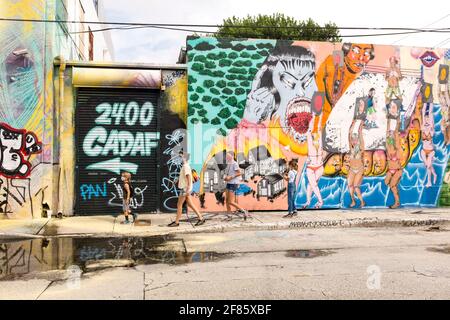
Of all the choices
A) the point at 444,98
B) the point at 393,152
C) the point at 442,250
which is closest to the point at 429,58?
the point at 444,98

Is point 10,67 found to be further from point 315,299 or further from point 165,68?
point 315,299

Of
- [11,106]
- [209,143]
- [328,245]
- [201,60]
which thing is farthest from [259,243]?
[11,106]

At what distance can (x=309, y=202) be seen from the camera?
43.2ft

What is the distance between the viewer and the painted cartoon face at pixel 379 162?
13.5 m

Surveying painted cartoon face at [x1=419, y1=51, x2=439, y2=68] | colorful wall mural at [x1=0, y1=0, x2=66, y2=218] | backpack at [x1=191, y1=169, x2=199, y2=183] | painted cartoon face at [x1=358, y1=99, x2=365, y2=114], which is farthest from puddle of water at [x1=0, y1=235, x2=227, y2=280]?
painted cartoon face at [x1=419, y1=51, x2=439, y2=68]

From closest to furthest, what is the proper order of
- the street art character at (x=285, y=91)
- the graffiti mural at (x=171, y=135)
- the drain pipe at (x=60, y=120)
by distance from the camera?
the drain pipe at (x=60, y=120) → the graffiti mural at (x=171, y=135) → the street art character at (x=285, y=91)

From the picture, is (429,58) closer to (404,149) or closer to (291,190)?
(404,149)

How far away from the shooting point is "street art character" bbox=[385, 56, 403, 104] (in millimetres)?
13602

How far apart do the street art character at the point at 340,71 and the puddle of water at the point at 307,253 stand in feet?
19.9

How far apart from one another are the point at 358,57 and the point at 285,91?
8.16 ft

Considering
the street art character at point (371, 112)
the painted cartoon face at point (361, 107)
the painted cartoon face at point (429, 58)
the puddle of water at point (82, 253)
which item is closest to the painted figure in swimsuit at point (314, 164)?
the painted cartoon face at point (361, 107)

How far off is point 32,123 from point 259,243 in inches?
264

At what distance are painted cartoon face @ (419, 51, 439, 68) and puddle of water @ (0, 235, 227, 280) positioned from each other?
961cm

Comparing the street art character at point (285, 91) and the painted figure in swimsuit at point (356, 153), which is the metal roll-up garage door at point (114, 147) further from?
the painted figure in swimsuit at point (356, 153)
